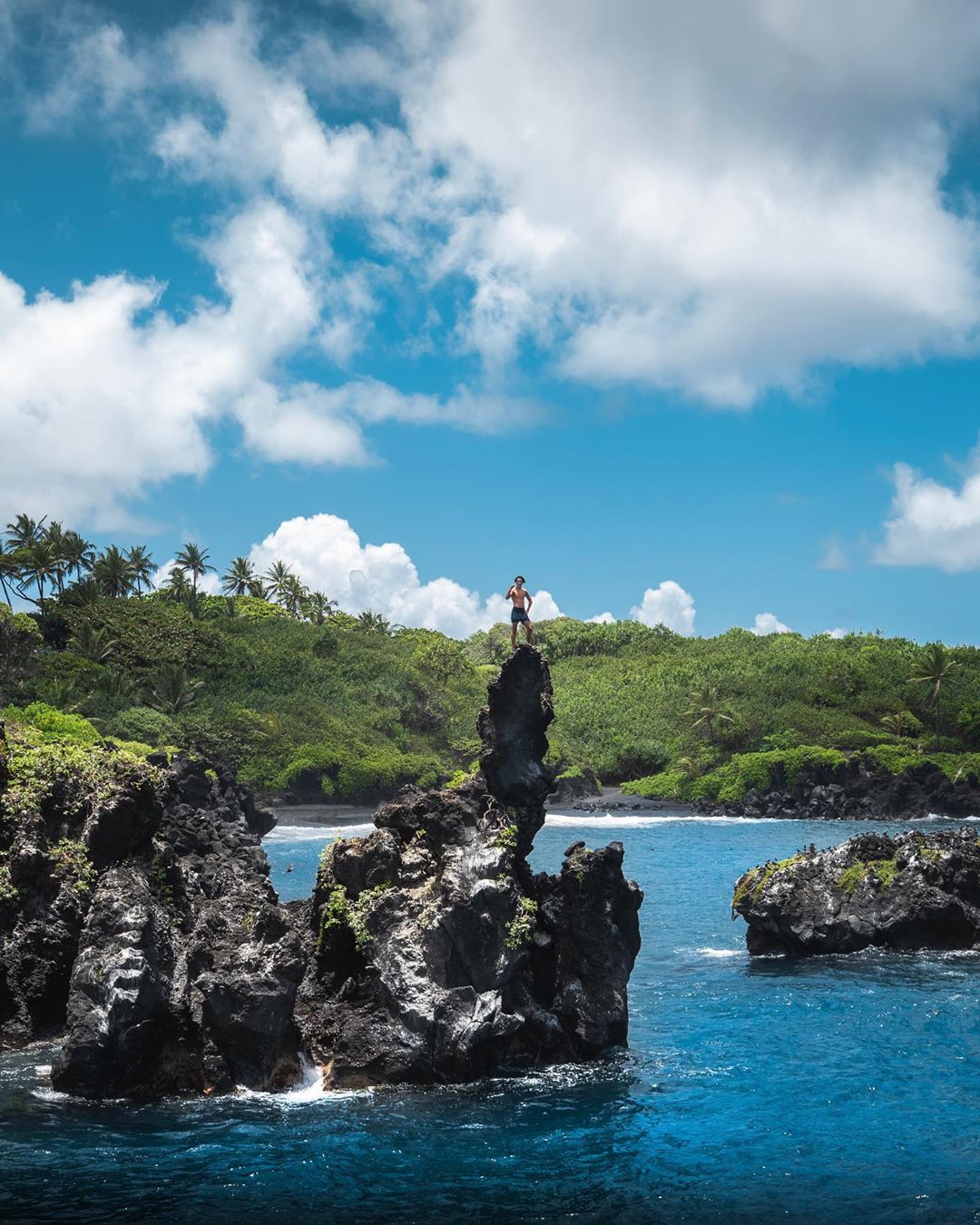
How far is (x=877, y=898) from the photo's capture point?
41.0m

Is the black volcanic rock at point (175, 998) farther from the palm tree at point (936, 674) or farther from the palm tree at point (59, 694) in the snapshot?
the palm tree at point (936, 674)

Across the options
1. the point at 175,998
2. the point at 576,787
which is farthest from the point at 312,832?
the point at 175,998

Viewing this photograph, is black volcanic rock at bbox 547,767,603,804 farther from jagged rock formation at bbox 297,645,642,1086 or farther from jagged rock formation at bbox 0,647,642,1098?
jagged rock formation at bbox 297,645,642,1086

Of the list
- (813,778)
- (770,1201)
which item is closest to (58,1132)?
(770,1201)

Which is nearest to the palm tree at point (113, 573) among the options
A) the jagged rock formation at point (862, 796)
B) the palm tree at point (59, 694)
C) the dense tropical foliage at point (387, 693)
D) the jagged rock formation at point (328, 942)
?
the dense tropical foliage at point (387, 693)

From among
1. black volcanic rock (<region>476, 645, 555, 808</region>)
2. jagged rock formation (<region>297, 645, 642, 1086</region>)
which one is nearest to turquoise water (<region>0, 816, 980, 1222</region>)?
jagged rock formation (<region>297, 645, 642, 1086</region>)

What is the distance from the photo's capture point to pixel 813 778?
4333 inches

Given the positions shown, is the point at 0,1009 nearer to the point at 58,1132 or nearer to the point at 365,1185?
the point at 58,1132

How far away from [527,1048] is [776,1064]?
6.77 metres

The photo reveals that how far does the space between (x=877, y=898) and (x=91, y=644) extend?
97.4 meters

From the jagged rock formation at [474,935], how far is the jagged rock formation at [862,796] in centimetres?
7885

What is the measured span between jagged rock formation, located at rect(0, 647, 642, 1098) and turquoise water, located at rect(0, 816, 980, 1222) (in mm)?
1036

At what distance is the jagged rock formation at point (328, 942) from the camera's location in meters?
25.3

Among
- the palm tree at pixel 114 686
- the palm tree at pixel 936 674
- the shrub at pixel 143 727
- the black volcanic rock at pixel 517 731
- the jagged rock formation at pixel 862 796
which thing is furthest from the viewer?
the palm tree at pixel 936 674
